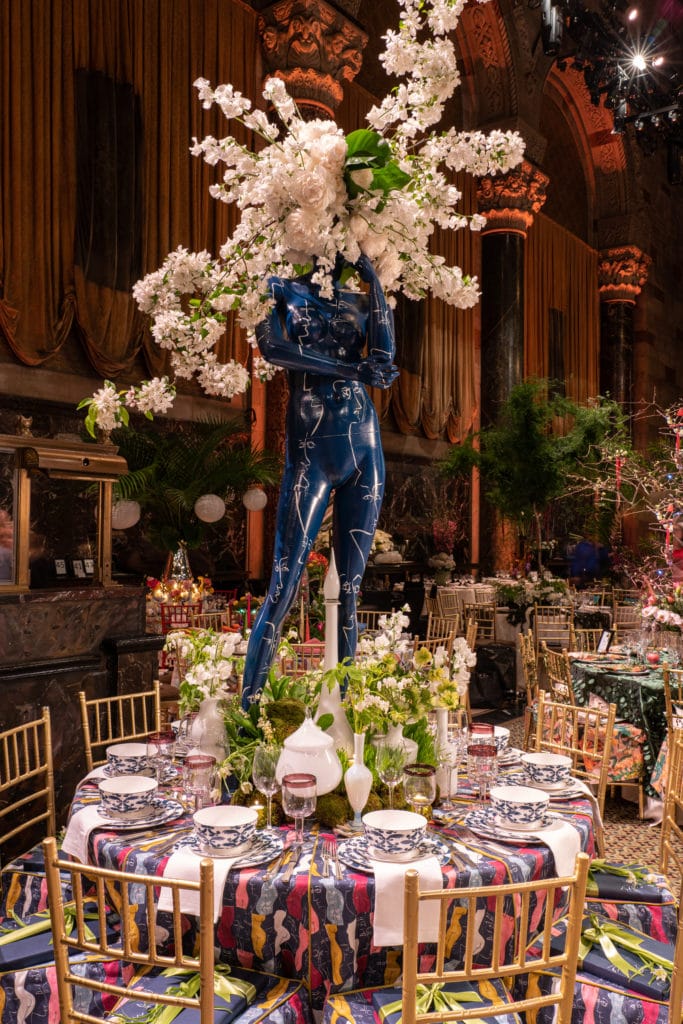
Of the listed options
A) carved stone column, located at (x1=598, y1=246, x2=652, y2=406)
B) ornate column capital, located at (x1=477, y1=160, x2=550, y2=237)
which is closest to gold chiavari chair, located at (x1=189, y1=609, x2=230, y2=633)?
ornate column capital, located at (x1=477, y1=160, x2=550, y2=237)

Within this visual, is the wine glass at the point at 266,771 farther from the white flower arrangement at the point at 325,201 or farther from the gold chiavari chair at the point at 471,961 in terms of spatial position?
the white flower arrangement at the point at 325,201

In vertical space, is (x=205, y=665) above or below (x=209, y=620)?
above

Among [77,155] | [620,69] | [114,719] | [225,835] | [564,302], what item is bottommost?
[114,719]

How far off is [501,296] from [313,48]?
4.85 m

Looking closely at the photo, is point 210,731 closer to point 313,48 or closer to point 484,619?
point 484,619

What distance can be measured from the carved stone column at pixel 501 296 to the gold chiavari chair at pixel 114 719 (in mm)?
8395

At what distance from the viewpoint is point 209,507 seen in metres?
6.85

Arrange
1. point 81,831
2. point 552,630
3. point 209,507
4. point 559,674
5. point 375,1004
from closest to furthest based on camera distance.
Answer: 1. point 375,1004
2. point 81,831
3. point 559,674
4. point 209,507
5. point 552,630

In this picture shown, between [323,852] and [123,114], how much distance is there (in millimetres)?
7388

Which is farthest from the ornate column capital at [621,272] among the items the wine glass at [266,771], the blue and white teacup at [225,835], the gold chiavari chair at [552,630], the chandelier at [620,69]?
the blue and white teacup at [225,835]

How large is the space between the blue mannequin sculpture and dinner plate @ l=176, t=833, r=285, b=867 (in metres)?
0.64

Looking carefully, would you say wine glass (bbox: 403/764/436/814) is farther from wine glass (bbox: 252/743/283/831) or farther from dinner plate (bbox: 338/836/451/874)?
wine glass (bbox: 252/743/283/831)

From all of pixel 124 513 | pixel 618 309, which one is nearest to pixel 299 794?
pixel 124 513

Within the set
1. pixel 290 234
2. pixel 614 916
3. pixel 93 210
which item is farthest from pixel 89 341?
pixel 614 916
